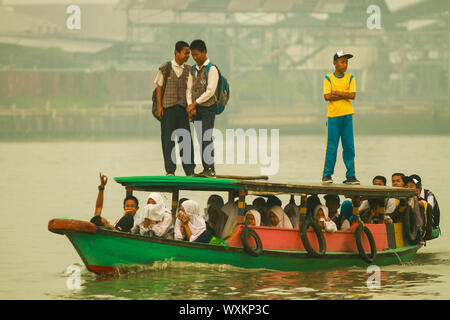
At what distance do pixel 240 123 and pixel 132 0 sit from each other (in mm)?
12063

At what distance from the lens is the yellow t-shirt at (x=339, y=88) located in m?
12.0

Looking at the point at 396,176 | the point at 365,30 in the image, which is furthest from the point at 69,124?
the point at 396,176

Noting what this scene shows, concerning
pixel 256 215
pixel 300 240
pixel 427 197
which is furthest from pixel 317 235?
pixel 427 197

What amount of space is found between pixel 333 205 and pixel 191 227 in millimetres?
2108

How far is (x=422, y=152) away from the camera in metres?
47.3

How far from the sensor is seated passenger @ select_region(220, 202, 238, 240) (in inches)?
437

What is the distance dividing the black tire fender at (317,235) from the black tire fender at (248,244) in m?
0.59

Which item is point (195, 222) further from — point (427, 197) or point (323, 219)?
point (427, 197)

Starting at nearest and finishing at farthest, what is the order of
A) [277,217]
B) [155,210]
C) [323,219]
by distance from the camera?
[155,210] → [277,217] → [323,219]

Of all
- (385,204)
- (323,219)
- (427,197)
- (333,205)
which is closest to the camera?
(323,219)

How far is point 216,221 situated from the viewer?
11266 millimetres

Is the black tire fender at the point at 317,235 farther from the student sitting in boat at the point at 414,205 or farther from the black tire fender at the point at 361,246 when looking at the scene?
the student sitting in boat at the point at 414,205

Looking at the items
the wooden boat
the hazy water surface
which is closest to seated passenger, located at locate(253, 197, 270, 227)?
the wooden boat
